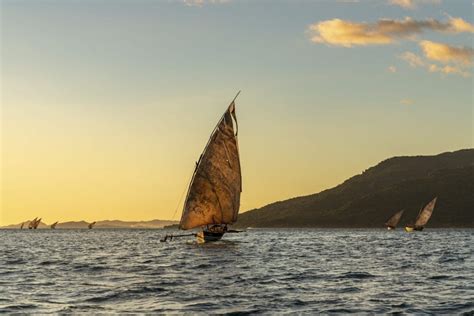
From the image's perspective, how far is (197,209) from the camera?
98188 mm

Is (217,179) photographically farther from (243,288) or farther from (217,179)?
(243,288)

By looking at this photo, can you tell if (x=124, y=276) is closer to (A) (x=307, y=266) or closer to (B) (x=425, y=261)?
(A) (x=307, y=266)

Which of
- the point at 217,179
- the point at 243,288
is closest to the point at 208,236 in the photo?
the point at 217,179

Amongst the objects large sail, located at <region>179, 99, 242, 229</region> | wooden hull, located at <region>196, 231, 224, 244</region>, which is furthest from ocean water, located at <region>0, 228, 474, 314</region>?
wooden hull, located at <region>196, 231, 224, 244</region>

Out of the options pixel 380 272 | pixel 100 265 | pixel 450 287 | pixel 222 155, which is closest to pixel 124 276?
pixel 100 265

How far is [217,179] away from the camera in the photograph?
96.0 meters

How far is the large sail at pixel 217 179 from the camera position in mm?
95250

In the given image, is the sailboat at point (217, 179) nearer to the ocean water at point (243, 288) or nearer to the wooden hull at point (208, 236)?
the wooden hull at point (208, 236)

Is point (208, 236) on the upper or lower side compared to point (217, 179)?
lower

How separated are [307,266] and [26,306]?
31.3 metres

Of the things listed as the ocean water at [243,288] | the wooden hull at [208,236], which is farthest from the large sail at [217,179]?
the ocean water at [243,288]

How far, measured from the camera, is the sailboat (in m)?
95.2

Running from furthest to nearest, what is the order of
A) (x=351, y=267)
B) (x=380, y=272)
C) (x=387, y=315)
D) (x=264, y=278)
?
1. (x=351, y=267)
2. (x=380, y=272)
3. (x=264, y=278)
4. (x=387, y=315)

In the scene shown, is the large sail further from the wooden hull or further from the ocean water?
the ocean water
